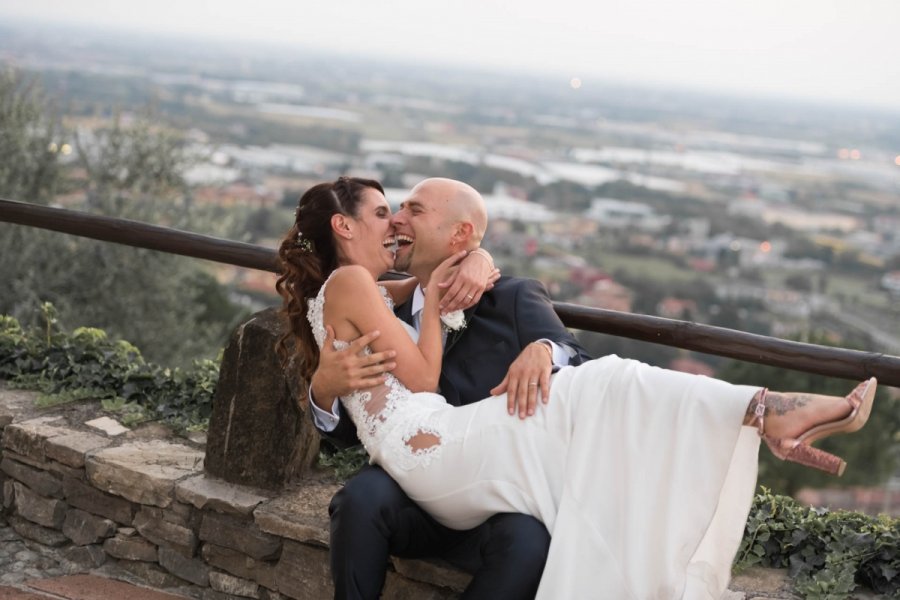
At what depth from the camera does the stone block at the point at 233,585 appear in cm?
284

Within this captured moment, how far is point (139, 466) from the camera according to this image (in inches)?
119

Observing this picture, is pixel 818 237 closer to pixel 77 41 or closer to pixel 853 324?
pixel 853 324

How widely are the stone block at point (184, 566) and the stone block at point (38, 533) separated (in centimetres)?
43

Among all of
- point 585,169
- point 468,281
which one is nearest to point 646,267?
point 585,169

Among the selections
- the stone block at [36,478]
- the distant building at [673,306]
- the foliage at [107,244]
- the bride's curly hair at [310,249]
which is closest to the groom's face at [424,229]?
the bride's curly hair at [310,249]

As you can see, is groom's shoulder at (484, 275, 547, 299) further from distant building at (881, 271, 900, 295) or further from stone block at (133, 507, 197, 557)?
distant building at (881, 271, 900, 295)

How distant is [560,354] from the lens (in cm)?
241

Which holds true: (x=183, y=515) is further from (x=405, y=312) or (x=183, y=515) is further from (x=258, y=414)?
(x=405, y=312)

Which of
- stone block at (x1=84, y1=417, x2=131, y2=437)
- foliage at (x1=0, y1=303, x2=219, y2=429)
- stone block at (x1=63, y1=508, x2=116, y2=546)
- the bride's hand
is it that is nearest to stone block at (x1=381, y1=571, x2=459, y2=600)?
the bride's hand

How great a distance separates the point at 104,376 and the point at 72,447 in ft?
2.05

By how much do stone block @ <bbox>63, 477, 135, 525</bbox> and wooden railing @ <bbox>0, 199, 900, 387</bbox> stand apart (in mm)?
840

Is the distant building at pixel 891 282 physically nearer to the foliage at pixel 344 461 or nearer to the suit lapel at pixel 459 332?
the foliage at pixel 344 461

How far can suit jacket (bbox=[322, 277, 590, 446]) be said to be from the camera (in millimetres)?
2514

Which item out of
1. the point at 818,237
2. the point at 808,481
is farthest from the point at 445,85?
the point at 808,481
